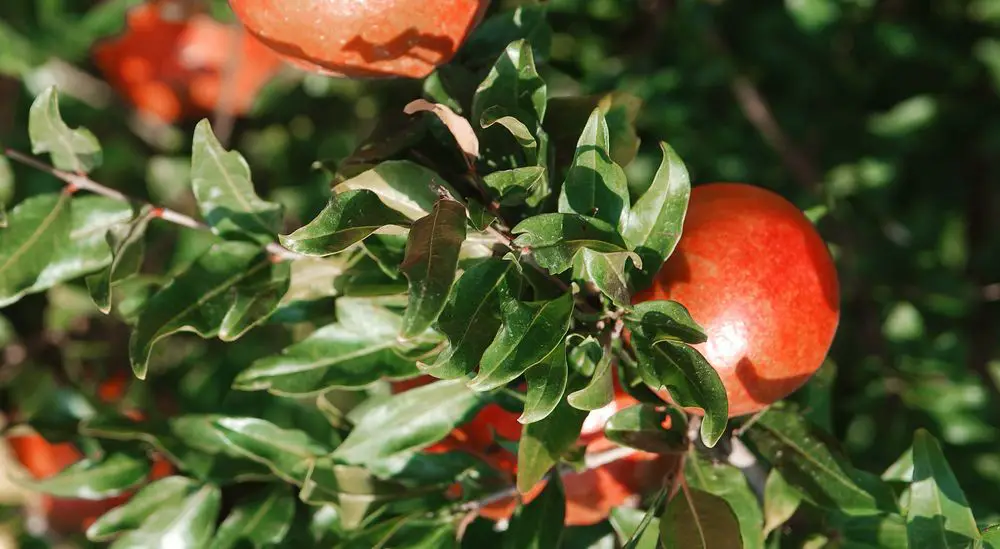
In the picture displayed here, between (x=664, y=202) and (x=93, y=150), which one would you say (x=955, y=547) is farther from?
(x=93, y=150)

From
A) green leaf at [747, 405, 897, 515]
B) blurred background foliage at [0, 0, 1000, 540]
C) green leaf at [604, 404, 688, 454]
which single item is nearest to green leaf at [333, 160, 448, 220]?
green leaf at [604, 404, 688, 454]

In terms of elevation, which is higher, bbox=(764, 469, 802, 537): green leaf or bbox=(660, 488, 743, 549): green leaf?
bbox=(660, 488, 743, 549): green leaf

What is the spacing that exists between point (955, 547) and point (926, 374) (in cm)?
73

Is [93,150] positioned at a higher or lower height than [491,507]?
higher

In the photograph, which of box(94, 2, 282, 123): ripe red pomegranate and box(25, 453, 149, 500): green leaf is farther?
box(94, 2, 282, 123): ripe red pomegranate

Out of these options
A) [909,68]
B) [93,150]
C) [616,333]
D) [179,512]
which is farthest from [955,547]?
[909,68]

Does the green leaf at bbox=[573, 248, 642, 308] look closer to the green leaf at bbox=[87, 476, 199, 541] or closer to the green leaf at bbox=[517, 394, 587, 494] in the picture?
the green leaf at bbox=[517, 394, 587, 494]

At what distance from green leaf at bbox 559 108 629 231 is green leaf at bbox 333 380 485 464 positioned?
0.24 m

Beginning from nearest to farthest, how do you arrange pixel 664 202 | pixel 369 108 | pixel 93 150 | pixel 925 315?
pixel 664 202 < pixel 93 150 < pixel 925 315 < pixel 369 108

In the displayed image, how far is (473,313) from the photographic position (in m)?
0.70

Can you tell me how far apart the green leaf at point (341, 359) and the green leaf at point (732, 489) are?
11.2 inches

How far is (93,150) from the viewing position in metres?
0.92

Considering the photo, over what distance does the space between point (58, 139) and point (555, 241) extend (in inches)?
21.3

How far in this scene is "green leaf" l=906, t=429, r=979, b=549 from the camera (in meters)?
0.79
